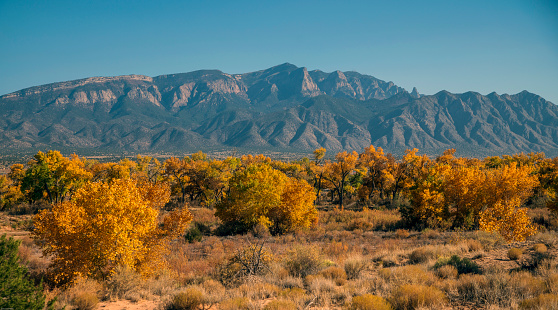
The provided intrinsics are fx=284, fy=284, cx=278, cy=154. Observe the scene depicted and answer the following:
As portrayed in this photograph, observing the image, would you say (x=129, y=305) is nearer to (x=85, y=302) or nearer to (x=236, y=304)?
(x=85, y=302)

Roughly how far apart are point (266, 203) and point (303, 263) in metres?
12.8

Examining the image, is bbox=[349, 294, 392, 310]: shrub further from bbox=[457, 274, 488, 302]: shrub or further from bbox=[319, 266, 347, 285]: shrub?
bbox=[319, 266, 347, 285]: shrub

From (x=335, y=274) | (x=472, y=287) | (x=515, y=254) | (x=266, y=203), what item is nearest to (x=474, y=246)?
(x=515, y=254)

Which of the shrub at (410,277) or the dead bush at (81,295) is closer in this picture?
Answer: the dead bush at (81,295)

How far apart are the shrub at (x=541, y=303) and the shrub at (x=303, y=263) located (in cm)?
680

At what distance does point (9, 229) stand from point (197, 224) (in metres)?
17.2

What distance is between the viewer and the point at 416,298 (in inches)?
302

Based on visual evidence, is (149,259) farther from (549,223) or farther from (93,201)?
(549,223)

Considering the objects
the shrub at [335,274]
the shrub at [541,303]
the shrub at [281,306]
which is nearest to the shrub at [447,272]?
the shrub at [541,303]

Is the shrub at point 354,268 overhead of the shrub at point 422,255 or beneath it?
overhead

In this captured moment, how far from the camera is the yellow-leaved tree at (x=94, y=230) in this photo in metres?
9.99

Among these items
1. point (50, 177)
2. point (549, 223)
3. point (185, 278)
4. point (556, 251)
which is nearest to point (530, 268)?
point (556, 251)

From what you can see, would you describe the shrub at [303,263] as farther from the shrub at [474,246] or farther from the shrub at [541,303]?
the shrub at [474,246]

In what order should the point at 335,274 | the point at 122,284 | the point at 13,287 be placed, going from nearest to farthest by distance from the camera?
1. the point at 13,287
2. the point at 122,284
3. the point at 335,274
